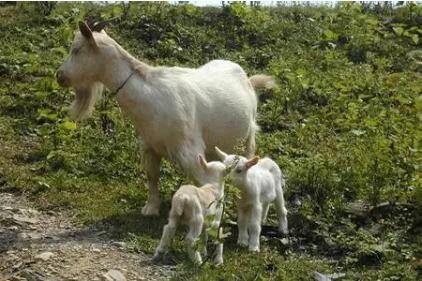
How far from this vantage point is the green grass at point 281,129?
365 inches

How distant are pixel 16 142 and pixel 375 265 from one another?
5642 millimetres

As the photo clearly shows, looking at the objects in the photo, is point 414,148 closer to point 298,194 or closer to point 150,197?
point 298,194

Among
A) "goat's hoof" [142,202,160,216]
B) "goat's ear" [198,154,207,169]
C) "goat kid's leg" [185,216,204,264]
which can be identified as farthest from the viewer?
"goat's hoof" [142,202,160,216]

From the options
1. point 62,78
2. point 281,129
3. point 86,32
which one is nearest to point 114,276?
point 62,78

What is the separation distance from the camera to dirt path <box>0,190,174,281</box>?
810 cm

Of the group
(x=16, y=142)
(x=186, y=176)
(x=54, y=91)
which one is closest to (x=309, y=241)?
(x=186, y=176)

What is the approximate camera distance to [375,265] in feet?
28.9

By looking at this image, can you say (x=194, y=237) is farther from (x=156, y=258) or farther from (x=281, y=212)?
(x=281, y=212)

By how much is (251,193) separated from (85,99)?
262 cm

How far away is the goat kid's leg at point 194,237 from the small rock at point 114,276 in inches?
25.0

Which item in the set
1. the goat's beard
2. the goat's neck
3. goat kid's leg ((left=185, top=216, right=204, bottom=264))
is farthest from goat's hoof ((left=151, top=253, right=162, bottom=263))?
the goat's beard

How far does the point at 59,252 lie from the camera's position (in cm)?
861

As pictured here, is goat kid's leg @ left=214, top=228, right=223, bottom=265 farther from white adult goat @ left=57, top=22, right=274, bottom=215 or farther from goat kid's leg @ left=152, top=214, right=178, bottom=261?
white adult goat @ left=57, top=22, right=274, bottom=215

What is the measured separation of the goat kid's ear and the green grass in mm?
1836
